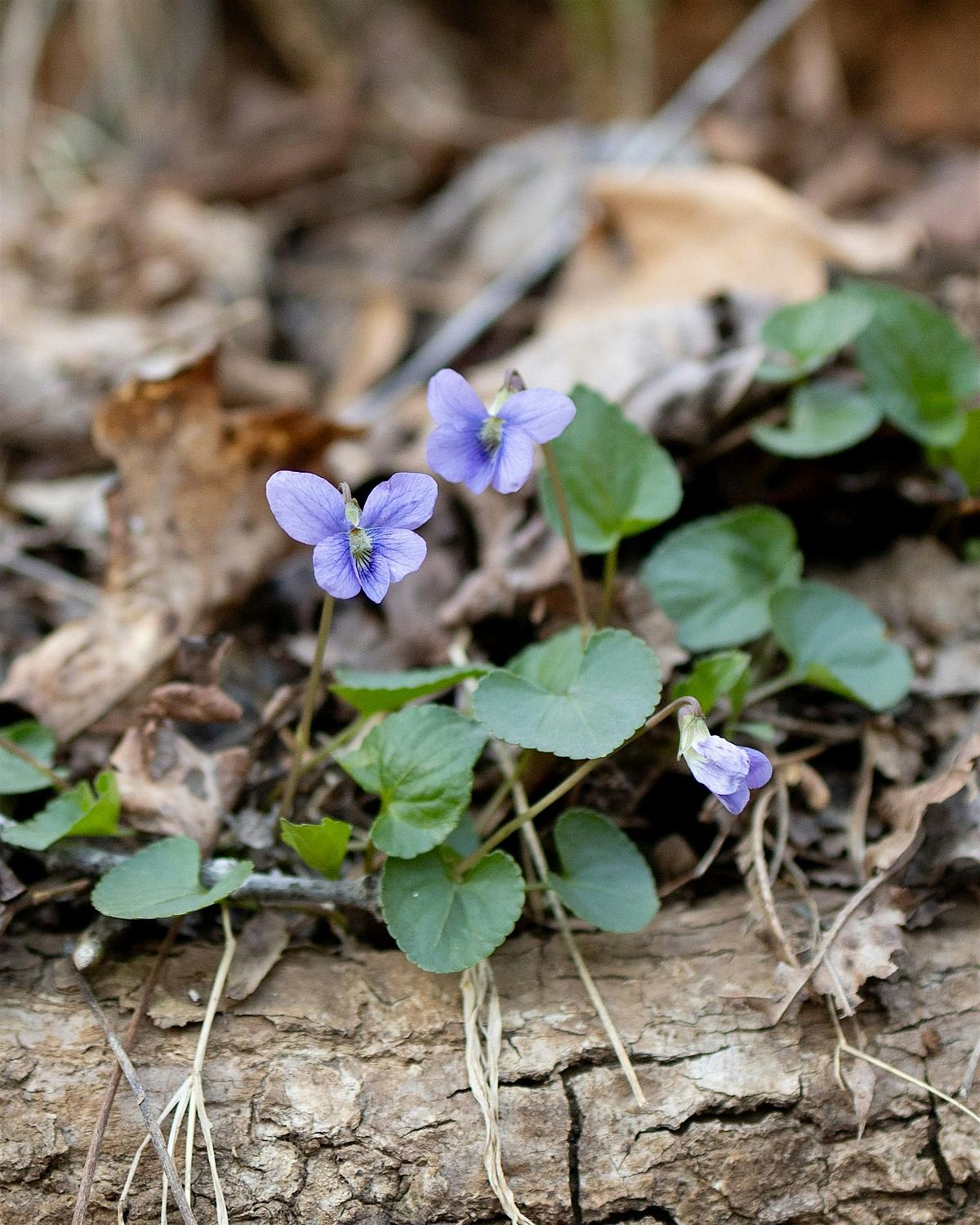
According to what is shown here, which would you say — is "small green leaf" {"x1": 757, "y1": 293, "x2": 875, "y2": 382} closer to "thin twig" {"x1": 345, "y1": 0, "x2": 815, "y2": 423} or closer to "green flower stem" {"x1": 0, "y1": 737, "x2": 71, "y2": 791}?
"thin twig" {"x1": 345, "y1": 0, "x2": 815, "y2": 423}

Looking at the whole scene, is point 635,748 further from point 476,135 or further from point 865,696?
point 476,135

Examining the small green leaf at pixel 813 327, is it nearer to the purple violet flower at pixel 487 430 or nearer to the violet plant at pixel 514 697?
the violet plant at pixel 514 697

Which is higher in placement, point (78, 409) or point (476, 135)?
point (476, 135)

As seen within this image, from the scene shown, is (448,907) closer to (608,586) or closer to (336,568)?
(336,568)

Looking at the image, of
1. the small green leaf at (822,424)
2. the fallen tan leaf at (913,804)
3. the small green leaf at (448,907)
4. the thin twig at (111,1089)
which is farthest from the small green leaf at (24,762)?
the small green leaf at (822,424)

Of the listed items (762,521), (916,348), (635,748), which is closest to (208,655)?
(635,748)

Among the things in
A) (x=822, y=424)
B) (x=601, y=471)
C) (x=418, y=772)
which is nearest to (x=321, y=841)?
(x=418, y=772)

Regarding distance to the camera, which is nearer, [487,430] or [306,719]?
[487,430]
